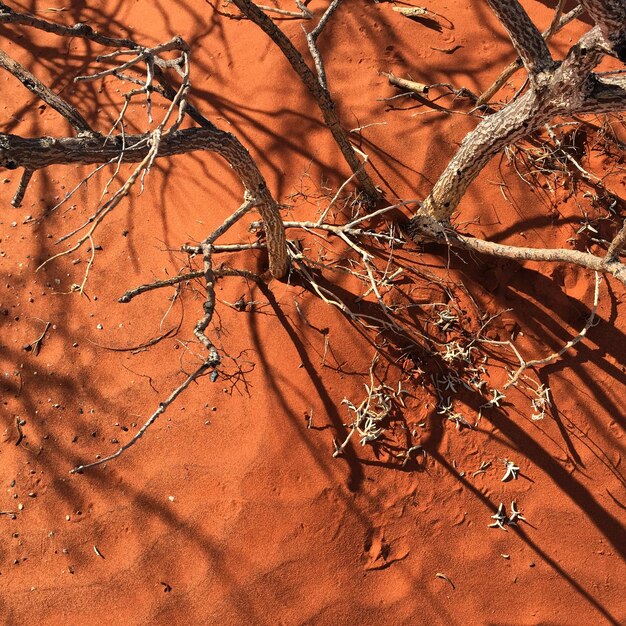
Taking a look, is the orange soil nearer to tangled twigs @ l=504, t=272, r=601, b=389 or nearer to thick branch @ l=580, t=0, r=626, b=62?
tangled twigs @ l=504, t=272, r=601, b=389

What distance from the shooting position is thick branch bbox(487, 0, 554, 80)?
1.56 m

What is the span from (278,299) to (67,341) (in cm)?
101

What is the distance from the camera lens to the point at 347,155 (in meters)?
2.45

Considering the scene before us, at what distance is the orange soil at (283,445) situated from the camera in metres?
2.18

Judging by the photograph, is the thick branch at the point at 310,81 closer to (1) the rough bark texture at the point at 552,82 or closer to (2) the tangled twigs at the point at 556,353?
(1) the rough bark texture at the point at 552,82

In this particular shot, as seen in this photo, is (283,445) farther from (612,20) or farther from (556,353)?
(612,20)

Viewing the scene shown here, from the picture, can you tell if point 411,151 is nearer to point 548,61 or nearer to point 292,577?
point 548,61

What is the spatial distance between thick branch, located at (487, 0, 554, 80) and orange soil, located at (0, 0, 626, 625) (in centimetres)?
98

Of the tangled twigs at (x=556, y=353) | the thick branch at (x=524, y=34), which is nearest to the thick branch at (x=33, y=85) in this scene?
the thick branch at (x=524, y=34)

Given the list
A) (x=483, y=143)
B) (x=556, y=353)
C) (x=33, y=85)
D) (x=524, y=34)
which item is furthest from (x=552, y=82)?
(x=33, y=85)

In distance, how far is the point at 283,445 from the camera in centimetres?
231

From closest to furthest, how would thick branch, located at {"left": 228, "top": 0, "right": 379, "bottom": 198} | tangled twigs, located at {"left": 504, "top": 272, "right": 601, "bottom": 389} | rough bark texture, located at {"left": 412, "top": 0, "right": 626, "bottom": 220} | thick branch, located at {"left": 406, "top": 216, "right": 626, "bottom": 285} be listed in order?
rough bark texture, located at {"left": 412, "top": 0, "right": 626, "bottom": 220}, thick branch, located at {"left": 406, "top": 216, "right": 626, "bottom": 285}, thick branch, located at {"left": 228, "top": 0, "right": 379, "bottom": 198}, tangled twigs, located at {"left": 504, "top": 272, "right": 601, "bottom": 389}

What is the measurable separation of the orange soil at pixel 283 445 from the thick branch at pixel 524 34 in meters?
0.98

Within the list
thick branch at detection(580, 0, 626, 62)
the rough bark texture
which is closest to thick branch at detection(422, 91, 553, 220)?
the rough bark texture
